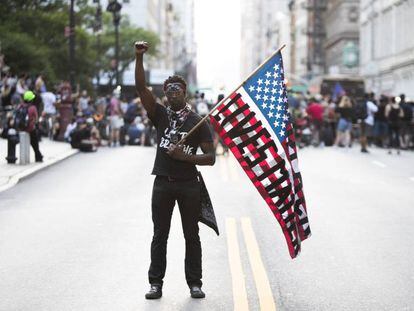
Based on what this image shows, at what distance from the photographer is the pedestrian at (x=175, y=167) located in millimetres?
8156

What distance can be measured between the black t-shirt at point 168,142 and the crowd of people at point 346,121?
26.7 meters

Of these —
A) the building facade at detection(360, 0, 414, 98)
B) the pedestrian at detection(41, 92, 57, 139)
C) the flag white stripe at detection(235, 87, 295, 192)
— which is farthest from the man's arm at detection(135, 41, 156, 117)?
the building facade at detection(360, 0, 414, 98)

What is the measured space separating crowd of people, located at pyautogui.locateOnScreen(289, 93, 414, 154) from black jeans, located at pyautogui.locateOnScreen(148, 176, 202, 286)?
26.6m

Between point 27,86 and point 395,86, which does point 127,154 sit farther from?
point 395,86

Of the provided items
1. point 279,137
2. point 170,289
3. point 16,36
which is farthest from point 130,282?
point 16,36

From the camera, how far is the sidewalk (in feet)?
64.3

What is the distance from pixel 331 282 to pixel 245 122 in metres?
1.77

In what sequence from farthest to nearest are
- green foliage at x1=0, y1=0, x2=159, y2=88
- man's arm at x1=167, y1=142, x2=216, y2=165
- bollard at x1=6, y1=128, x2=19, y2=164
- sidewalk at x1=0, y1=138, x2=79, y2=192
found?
green foliage at x1=0, y1=0, x2=159, y2=88
bollard at x1=6, y1=128, x2=19, y2=164
sidewalk at x1=0, y1=138, x2=79, y2=192
man's arm at x1=167, y1=142, x2=216, y2=165

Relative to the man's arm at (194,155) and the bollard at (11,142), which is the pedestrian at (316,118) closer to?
the bollard at (11,142)

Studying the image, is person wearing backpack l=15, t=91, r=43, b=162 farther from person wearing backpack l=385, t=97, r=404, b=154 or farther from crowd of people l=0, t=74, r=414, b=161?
person wearing backpack l=385, t=97, r=404, b=154

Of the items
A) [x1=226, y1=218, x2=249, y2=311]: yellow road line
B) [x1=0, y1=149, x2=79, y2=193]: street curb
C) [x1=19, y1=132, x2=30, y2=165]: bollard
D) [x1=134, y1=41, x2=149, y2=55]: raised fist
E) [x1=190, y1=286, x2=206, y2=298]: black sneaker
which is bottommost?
[x1=0, y1=149, x2=79, y2=193]: street curb

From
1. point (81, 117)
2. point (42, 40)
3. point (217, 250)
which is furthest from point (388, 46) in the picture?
point (217, 250)

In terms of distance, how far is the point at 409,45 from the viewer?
67500 millimetres

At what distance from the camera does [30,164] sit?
23438mm
